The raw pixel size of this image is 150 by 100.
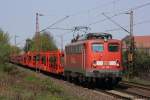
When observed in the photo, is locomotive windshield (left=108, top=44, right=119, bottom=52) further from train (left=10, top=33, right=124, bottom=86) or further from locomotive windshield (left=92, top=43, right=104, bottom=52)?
locomotive windshield (left=92, top=43, right=104, bottom=52)

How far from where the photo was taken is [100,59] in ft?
95.3

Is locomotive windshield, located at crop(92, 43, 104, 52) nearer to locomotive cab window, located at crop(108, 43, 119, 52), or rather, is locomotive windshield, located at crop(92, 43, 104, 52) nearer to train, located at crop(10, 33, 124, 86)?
train, located at crop(10, 33, 124, 86)

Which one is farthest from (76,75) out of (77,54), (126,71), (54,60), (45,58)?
(45,58)

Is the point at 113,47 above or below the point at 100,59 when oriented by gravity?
above

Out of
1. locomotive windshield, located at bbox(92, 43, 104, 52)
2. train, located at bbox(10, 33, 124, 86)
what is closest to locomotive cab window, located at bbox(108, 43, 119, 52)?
train, located at bbox(10, 33, 124, 86)

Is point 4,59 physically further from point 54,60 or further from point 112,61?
point 112,61

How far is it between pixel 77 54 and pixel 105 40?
2.75 m

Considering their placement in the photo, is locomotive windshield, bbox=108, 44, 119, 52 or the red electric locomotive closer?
the red electric locomotive

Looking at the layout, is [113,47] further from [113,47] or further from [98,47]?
[98,47]

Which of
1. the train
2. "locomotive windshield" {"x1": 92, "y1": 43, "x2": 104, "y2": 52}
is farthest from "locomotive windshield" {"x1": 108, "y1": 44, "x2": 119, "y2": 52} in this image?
"locomotive windshield" {"x1": 92, "y1": 43, "x2": 104, "y2": 52}

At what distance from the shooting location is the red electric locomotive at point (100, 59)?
28703 mm

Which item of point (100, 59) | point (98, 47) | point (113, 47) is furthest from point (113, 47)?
point (100, 59)

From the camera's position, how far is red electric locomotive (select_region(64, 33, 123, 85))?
94.2 ft

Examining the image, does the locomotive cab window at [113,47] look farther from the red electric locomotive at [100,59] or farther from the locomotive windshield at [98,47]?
the locomotive windshield at [98,47]
